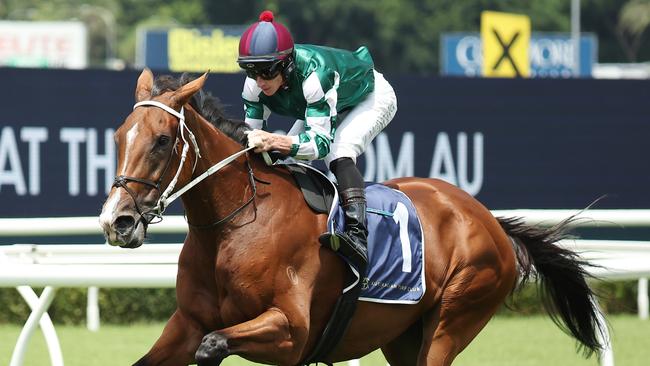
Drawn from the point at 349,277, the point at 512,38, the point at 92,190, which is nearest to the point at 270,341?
the point at 349,277

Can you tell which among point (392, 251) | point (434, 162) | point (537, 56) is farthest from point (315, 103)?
point (537, 56)

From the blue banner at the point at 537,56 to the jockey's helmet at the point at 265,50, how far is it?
1434 centimetres

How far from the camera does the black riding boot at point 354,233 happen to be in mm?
4652

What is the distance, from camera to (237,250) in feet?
14.6

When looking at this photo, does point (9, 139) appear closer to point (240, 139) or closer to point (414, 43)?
point (240, 139)

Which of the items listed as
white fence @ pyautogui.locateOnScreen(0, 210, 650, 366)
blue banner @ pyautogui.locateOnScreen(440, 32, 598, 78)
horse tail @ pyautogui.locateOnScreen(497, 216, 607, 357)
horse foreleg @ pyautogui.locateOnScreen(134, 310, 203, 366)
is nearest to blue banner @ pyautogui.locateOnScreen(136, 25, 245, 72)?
blue banner @ pyautogui.locateOnScreen(440, 32, 598, 78)

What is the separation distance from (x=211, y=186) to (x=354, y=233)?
584 mm

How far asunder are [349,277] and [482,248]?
2.65 ft

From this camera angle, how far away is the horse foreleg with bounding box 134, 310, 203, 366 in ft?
14.7

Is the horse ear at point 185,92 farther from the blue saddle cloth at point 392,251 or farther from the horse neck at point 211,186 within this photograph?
the blue saddle cloth at point 392,251

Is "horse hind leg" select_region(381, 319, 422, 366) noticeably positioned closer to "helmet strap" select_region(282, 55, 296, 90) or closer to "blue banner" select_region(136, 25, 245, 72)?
"helmet strap" select_region(282, 55, 296, 90)

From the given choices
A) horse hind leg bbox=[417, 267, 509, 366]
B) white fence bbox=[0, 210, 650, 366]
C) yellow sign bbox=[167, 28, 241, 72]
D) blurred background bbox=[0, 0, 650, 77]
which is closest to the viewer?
horse hind leg bbox=[417, 267, 509, 366]

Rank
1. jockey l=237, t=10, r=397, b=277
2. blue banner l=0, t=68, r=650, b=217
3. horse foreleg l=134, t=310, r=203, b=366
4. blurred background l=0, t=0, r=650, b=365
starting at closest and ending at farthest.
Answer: horse foreleg l=134, t=310, r=203, b=366 < jockey l=237, t=10, r=397, b=277 < blurred background l=0, t=0, r=650, b=365 < blue banner l=0, t=68, r=650, b=217

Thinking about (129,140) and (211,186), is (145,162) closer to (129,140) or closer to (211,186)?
(129,140)
